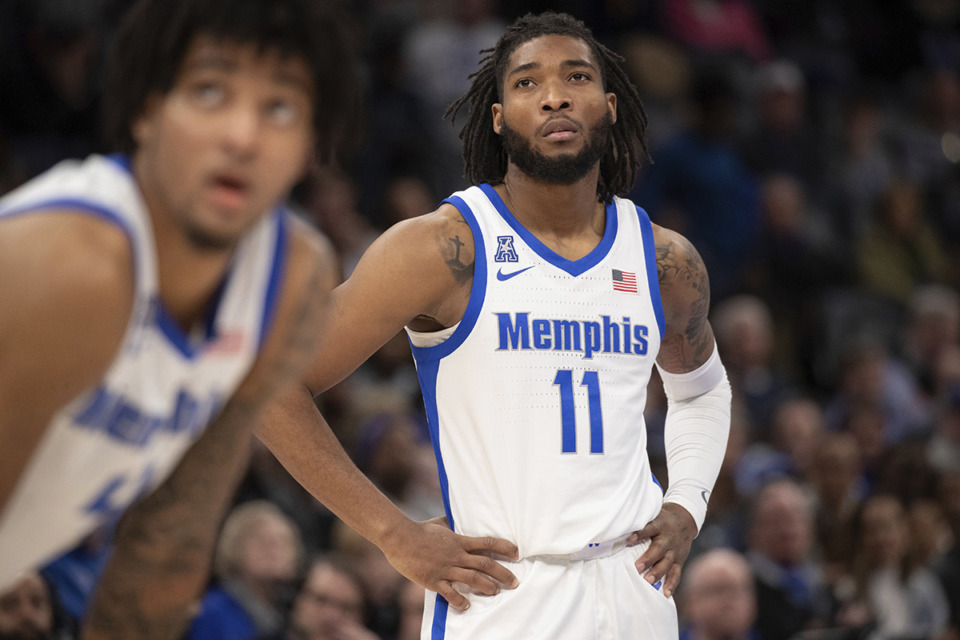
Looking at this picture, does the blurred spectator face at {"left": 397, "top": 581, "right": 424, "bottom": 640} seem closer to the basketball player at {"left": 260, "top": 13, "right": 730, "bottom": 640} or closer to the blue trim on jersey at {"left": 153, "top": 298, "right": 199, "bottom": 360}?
the basketball player at {"left": 260, "top": 13, "right": 730, "bottom": 640}

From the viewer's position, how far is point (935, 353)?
9.41 m

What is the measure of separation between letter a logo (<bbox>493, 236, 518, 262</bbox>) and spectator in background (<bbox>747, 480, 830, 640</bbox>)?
133 inches

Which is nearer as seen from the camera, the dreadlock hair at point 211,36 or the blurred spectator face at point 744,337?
the dreadlock hair at point 211,36

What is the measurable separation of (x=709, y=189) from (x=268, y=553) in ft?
17.5

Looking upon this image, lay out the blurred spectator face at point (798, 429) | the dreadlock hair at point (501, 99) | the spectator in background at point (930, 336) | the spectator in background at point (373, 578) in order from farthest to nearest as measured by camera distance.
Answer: the spectator in background at point (930, 336)
the blurred spectator face at point (798, 429)
the spectator in background at point (373, 578)
the dreadlock hair at point (501, 99)

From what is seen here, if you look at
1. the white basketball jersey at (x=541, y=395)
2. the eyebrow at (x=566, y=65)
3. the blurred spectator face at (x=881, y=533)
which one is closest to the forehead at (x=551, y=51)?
the eyebrow at (x=566, y=65)

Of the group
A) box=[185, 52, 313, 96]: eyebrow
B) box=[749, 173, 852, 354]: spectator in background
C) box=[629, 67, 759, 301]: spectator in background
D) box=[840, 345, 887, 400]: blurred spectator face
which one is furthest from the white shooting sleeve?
box=[749, 173, 852, 354]: spectator in background

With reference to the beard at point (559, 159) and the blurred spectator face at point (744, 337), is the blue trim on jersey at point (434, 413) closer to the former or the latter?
the beard at point (559, 159)

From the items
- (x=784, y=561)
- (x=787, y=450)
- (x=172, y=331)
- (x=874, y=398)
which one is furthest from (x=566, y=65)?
(x=874, y=398)

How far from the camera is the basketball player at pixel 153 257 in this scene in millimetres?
1977

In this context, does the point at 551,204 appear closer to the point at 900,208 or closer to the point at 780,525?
the point at 780,525

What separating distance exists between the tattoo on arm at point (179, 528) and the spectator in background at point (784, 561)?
419 cm

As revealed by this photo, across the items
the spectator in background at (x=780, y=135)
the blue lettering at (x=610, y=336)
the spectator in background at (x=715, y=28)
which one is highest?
the spectator in background at (x=715, y=28)

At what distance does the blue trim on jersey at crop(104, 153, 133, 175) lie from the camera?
2.20 metres
